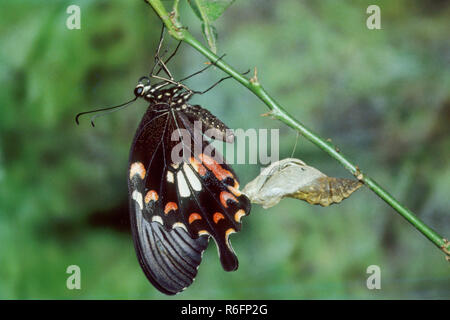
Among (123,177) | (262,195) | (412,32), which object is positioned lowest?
(262,195)

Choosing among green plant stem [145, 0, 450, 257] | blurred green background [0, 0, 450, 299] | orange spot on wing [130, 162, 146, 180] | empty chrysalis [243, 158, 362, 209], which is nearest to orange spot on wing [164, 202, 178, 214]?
orange spot on wing [130, 162, 146, 180]

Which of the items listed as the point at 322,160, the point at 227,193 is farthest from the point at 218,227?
the point at 322,160

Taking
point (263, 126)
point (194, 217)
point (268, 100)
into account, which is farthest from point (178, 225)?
point (263, 126)

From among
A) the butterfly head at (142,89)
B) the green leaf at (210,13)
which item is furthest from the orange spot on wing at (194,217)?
the green leaf at (210,13)

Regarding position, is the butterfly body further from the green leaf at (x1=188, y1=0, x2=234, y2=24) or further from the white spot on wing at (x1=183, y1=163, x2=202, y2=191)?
the green leaf at (x1=188, y1=0, x2=234, y2=24)

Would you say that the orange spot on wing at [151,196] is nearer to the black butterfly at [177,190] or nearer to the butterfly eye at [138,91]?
the black butterfly at [177,190]

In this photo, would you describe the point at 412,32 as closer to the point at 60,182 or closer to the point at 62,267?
the point at 60,182
